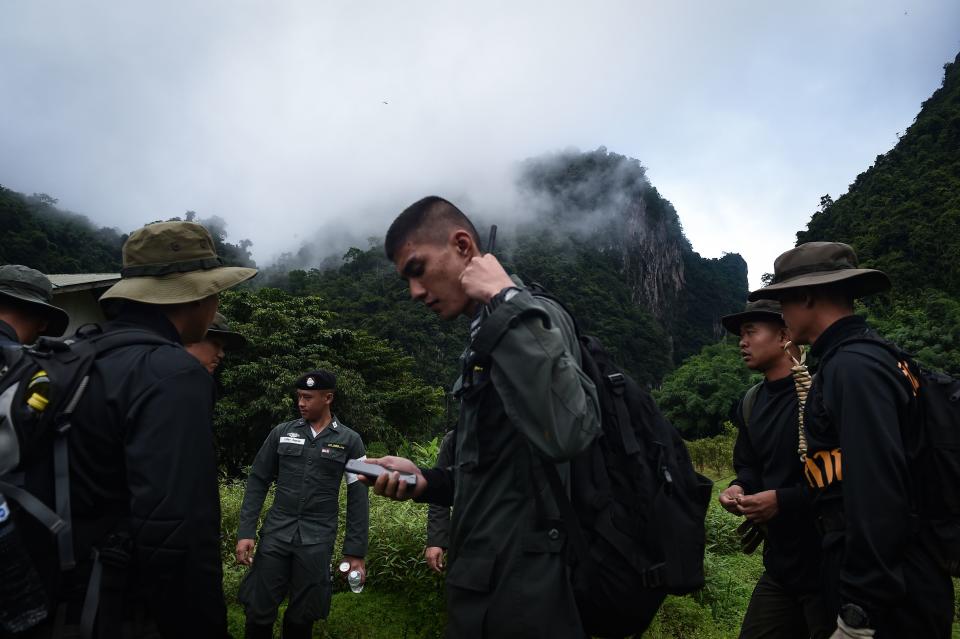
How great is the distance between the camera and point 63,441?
162 centimetres

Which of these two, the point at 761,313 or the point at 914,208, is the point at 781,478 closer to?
the point at 761,313

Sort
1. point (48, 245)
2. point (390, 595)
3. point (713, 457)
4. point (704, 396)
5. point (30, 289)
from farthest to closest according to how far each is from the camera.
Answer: point (704, 396)
point (48, 245)
point (713, 457)
point (390, 595)
point (30, 289)

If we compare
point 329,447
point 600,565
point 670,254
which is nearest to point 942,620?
point 600,565

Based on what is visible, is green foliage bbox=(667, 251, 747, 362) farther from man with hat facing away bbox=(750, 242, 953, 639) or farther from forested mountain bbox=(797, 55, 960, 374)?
man with hat facing away bbox=(750, 242, 953, 639)

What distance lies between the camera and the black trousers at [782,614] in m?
2.56

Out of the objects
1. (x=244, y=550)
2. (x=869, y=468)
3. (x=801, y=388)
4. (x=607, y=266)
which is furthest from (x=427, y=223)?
(x=607, y=266)

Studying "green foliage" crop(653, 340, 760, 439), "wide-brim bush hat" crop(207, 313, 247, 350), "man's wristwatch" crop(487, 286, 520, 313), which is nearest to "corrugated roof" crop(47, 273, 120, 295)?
"wide-brim bush hat" crop(207, 313, 247, 350)

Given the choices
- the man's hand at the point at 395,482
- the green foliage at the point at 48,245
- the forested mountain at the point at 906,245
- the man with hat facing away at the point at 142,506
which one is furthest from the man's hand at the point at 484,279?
the green foliage at the point at 48,245

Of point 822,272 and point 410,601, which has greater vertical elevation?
point 822,272

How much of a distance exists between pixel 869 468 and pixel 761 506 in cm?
86

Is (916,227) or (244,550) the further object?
(916,227)

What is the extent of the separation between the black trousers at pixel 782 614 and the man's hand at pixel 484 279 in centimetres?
212

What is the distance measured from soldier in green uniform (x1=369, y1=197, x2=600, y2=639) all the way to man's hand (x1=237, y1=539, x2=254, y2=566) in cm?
312

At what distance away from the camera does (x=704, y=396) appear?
38.5 metres
